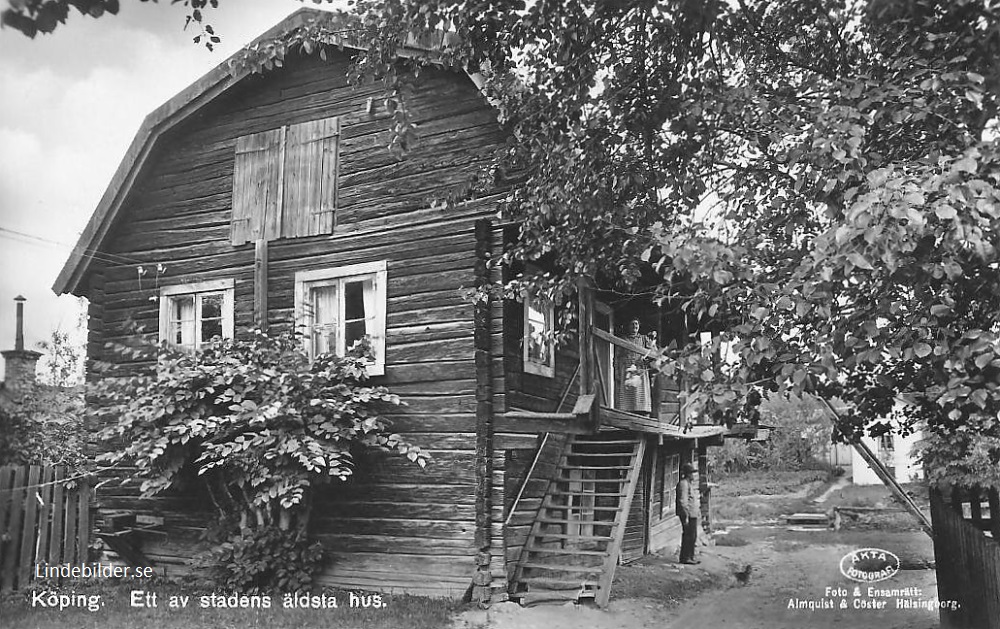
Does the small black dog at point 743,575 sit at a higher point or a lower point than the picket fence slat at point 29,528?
lower

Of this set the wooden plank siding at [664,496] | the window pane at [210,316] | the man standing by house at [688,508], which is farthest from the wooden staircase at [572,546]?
the window pane at [210,316]

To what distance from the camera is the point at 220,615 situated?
10258 millimetres

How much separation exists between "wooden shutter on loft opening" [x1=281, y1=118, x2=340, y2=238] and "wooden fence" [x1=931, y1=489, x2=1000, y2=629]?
8.86 meters

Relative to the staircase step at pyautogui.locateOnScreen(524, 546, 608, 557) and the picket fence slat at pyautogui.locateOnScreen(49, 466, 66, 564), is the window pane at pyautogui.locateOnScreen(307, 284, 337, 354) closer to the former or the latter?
the picket fence slat at pyautogui.locateOnScreen(49, 466, 66, 564)

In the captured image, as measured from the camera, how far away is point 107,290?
47.3 ft

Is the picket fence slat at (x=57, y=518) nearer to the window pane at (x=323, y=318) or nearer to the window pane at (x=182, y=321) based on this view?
the window pane at (x=182, y=321)

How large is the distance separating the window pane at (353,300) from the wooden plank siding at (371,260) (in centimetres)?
37

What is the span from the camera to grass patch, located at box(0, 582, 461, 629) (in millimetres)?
9727

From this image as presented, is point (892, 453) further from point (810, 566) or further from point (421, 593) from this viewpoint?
point (421, 593)

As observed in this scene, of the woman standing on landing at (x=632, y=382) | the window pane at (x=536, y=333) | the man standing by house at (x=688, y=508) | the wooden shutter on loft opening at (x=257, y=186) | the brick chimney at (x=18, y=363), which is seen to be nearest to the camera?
the brick chimney at (x=18, y=363)

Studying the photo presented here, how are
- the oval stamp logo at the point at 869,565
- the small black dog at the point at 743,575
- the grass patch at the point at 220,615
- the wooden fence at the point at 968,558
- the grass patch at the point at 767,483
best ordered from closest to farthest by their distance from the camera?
the wooden fence at the point at 968,558 < the grass patch at the point at 220,615 < the small black dog at the point at 743,575 < the oval stamp logo at the point at 869,565 < the grass patch at the point at 767,483

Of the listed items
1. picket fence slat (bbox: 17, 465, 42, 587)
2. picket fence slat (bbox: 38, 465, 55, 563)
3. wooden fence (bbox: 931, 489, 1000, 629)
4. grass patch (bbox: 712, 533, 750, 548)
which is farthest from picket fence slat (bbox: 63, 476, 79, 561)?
grass patch (bbox: 712, 533, 750, 548)

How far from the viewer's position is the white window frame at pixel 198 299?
13383 mm

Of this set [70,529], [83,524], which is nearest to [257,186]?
[83,524]
